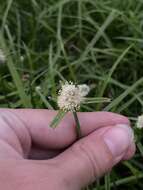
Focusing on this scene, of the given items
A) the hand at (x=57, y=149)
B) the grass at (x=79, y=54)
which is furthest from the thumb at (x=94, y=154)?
the grass at (x=79, y=54)

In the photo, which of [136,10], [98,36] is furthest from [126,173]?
[136,10]

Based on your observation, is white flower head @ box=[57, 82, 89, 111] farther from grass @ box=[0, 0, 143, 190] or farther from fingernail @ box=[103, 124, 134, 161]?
grass @ box=[0, 0, 143, 190]

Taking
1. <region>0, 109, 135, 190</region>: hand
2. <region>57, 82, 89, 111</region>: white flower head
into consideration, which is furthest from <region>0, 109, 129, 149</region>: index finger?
<region>57, 82, 89, 111</region>: white flower head

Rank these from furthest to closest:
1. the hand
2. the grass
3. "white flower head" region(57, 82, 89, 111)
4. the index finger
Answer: the grass, the index finger, "white flower head" region(57, 82, 89, 111), the hand

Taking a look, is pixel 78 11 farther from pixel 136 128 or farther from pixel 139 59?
pixel 136 128

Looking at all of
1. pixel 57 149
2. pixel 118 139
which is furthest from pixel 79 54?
pixel 118 139

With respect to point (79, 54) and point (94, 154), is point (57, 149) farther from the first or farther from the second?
point (79, 54)
